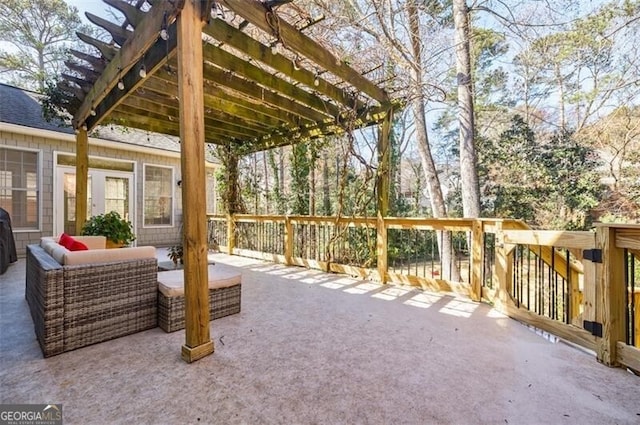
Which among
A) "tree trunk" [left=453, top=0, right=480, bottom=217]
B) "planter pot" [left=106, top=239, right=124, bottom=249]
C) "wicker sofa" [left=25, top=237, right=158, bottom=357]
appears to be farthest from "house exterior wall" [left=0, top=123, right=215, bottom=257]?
"tree trunk" [left=453, top=0, right=480, bottom=217]

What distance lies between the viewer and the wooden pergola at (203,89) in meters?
2.08

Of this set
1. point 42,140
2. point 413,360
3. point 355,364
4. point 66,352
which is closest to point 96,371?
point 66,352

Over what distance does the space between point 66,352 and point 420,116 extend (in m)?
6.78

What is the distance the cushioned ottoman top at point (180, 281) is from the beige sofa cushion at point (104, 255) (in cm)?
27

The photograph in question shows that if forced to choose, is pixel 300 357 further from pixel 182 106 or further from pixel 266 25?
pixel 266 25

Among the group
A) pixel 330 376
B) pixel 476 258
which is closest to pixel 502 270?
pixel 476 258

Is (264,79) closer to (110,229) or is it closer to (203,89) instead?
(203,89)

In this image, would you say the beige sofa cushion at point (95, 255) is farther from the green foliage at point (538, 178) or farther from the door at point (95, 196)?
the green foliage at point (538, 178)

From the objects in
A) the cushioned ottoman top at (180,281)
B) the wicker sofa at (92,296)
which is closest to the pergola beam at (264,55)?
the wicker sofa at (92,296)

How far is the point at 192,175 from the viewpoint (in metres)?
2.07

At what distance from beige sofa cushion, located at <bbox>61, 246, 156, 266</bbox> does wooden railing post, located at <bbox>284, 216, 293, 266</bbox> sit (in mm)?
3039

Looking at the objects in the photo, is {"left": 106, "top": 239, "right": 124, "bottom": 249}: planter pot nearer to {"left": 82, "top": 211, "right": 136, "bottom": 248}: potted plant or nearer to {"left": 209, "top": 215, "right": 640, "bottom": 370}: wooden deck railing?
{"left": 82, "top": 211, "right": 136, "bottom": 248}: potted plant

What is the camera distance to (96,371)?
1.90 m

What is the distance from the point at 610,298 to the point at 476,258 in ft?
4.62
